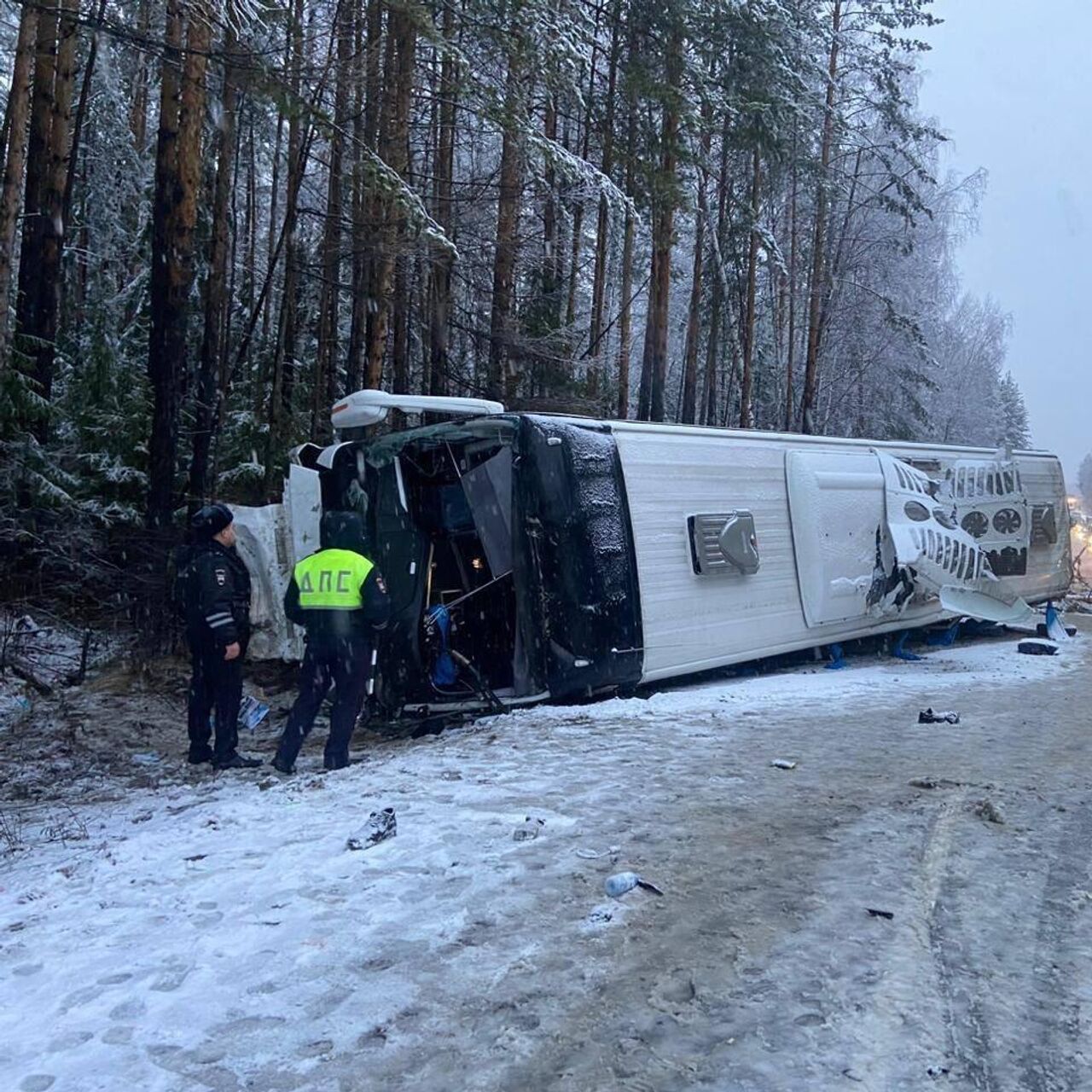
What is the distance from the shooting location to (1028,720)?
721 cm

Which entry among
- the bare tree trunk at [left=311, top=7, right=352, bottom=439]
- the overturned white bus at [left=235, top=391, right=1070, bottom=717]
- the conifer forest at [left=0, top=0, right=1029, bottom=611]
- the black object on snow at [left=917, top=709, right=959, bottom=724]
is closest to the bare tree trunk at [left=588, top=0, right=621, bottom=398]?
the conifer forest at [left=0, top=0, right=1029, bottom=611]

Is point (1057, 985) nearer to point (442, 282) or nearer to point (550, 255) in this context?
point (442, 282)

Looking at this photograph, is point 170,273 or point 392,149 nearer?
point 170,273

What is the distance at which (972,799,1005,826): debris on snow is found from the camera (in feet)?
15.1

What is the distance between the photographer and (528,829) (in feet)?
13.8

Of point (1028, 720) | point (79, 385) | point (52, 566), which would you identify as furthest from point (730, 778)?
point (79, 385)

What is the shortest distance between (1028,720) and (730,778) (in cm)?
331

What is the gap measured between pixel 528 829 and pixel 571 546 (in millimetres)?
2755

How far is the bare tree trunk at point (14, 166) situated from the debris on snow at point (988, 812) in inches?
351

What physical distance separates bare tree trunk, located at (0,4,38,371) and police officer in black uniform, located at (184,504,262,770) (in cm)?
435

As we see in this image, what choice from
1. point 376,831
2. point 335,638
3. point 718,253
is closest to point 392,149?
point 335,638

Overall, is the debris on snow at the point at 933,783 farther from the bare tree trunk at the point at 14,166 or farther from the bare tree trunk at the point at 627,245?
the bare tree trunk at the point at 627,245

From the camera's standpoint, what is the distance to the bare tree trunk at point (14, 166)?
9.81 metres

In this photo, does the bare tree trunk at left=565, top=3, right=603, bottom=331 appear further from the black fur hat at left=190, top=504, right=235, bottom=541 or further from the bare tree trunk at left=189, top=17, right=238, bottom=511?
the black fur hat at left=190, top=504, right=235, bottom=541
